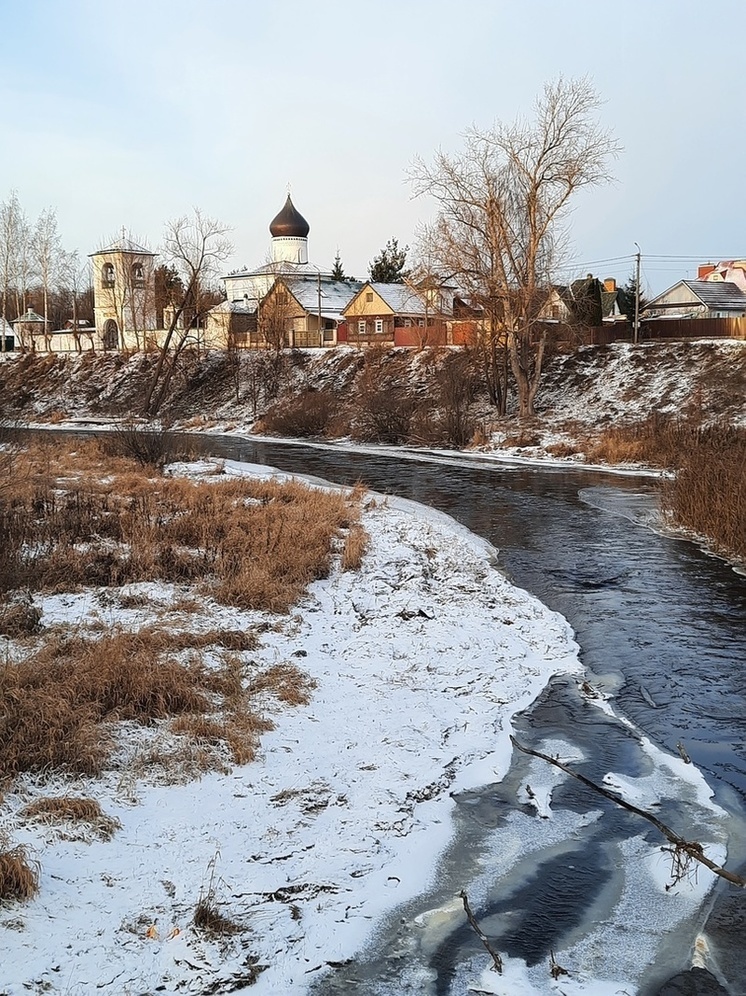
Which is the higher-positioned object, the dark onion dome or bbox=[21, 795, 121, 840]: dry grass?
the dark onion dome

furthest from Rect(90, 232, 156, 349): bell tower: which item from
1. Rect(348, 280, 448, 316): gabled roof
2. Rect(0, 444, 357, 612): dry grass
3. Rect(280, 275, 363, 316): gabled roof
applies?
Rect(0, 444, 357, 612): dry grass

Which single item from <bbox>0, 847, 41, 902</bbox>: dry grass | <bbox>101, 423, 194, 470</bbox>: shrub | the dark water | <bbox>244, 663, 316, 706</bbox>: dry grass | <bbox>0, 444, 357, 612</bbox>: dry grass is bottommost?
the dark water

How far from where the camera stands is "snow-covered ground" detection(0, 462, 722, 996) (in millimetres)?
4562

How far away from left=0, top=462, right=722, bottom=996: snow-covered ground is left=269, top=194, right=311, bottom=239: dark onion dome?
77.0m

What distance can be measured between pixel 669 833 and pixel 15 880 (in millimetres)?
4040

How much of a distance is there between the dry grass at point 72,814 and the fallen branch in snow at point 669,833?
3404 mm

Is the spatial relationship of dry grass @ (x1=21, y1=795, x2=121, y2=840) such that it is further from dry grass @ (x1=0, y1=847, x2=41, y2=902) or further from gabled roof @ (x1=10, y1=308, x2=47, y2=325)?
gabled roof @ (x1=10, y1=308, x2=47, y2=325)

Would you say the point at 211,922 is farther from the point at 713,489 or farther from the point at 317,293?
the point at 317,293

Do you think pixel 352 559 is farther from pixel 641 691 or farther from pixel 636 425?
pixel 636 425

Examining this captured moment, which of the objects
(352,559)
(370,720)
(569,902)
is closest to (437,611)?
(352,559)

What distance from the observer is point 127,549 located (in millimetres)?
12961

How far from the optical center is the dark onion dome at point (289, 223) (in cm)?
8275

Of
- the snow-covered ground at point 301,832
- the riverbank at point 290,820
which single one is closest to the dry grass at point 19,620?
the riverbank at point 290,820

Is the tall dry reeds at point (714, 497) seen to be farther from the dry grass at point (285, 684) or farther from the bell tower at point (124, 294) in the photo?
the bell tower at point (124, 294)
